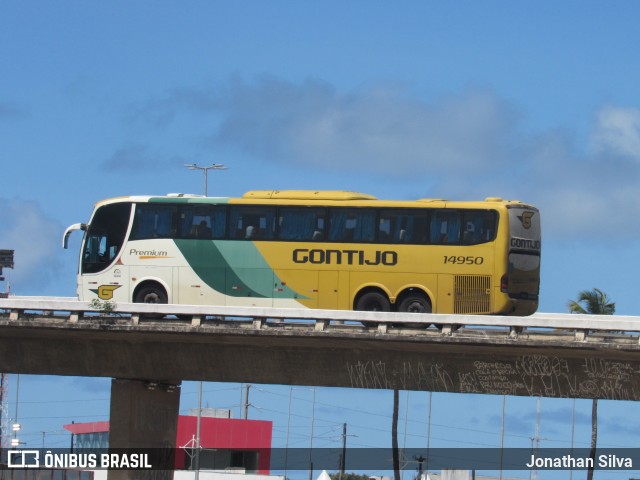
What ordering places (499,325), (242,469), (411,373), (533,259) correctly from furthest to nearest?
(242,469)
(533,259)
(411,373)
(499,325)

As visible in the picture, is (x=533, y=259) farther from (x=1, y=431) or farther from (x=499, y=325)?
(x=1, y=431)

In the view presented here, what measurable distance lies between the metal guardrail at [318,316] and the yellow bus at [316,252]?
1343 mm

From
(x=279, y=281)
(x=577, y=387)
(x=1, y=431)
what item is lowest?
(x=1, y=431)

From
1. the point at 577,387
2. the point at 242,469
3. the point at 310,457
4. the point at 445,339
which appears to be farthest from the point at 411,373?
the point at 310,457

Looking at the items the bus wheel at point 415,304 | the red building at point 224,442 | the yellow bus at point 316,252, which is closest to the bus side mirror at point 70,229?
the yellow bus at point 316,252

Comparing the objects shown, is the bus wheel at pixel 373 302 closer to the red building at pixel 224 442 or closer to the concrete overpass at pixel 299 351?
the concrete overpass at pixel 299 351

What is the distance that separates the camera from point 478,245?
129 feet

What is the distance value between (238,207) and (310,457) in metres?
55.0

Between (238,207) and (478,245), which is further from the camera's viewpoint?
(238,207)

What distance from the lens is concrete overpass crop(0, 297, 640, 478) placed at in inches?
1395

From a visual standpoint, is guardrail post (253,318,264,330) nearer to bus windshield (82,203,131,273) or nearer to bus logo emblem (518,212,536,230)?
bus windshield (82,203,131,273)

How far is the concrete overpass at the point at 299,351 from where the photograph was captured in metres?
35.4

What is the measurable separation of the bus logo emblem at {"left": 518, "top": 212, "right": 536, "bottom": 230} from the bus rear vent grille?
2.22 metres

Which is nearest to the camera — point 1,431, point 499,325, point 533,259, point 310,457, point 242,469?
point 499,325
